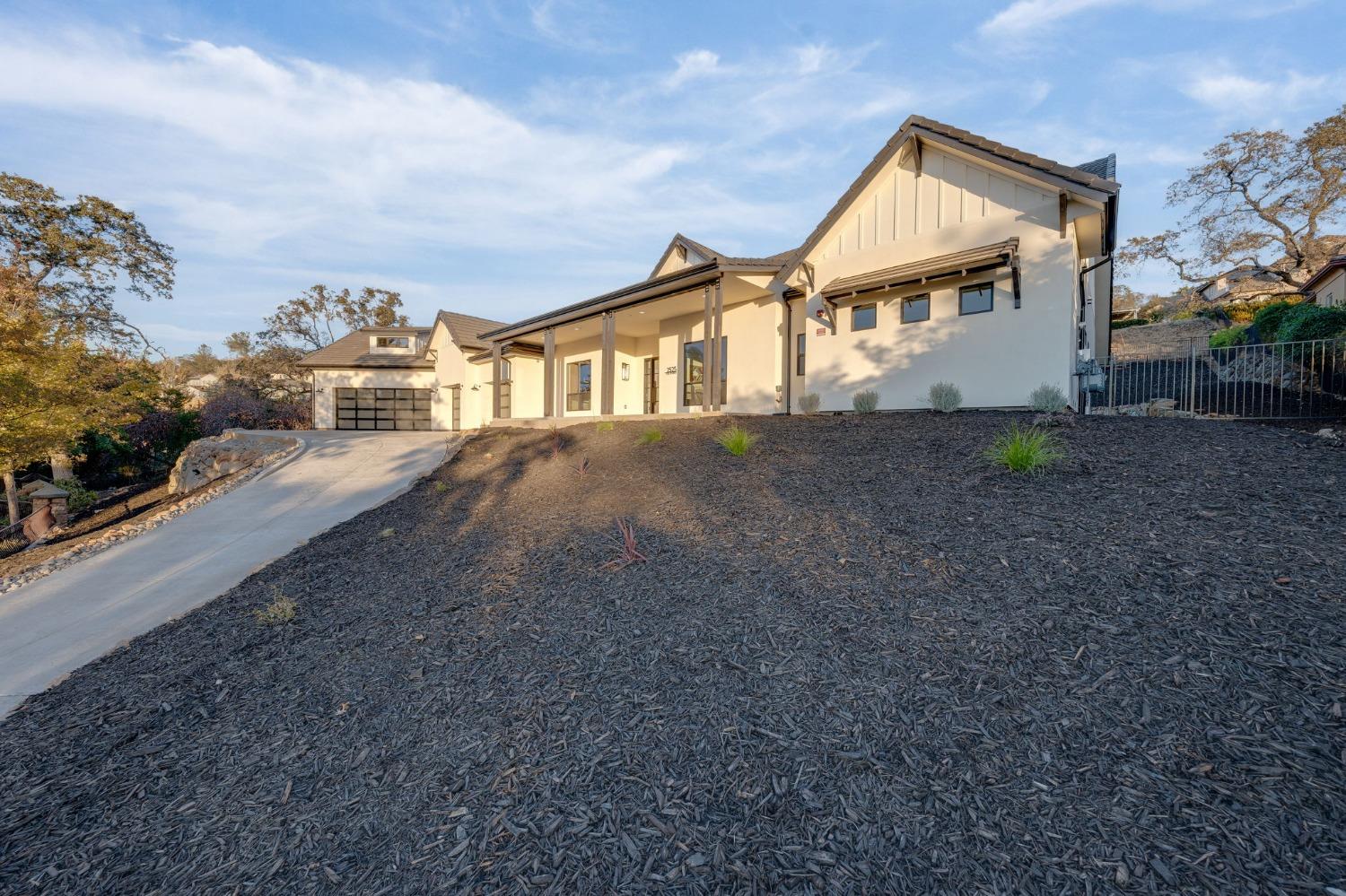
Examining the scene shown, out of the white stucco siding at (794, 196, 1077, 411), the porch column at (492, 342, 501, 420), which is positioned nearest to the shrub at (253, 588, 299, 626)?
the white stucco siding at (794, 196, 1077, 411)

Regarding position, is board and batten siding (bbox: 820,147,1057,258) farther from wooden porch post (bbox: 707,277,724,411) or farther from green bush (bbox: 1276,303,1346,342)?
green bush (bbox: 1276,303,1346,342)

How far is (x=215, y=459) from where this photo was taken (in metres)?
13.5

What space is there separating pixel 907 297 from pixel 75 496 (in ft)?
65.7

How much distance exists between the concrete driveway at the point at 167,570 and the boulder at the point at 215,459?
2747mm

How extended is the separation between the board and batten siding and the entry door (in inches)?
267

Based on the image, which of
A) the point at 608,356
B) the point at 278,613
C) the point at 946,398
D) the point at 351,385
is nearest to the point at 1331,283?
Answer: the point at 946,398

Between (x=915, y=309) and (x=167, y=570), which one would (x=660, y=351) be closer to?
(x=915, y=309)

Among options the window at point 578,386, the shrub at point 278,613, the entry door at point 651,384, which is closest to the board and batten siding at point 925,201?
the entry door at point 651,384

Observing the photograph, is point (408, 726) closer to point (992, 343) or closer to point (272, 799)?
point (272, 799)

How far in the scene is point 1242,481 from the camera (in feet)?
16.0

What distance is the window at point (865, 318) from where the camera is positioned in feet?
36.3

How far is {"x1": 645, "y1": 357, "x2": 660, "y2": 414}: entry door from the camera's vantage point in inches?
670

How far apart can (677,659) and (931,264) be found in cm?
920

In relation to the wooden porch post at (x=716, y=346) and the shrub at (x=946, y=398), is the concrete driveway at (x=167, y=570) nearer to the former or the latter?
the wooden porch post at (x=716, y=346)
